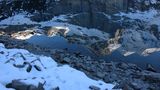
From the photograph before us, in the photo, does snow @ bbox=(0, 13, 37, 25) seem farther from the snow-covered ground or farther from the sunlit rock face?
the sunlit rock face

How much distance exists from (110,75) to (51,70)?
144 inches

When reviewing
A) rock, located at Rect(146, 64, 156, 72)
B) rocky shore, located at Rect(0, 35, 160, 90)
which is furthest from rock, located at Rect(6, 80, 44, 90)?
rock, located at Rect(146, 64, 156, 72)

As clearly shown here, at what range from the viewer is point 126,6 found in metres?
40.3

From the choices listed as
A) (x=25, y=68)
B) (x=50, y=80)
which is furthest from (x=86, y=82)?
(x=25, y=68)

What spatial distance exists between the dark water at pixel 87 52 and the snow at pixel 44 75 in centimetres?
667

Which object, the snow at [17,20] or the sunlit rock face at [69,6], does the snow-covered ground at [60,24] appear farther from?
the sunlit rock face at [69,6]

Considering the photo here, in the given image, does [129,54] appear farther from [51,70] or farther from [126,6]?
[126,6]

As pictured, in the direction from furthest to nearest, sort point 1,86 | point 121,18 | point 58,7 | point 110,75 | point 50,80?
point 58,7, point 121,18, point 110,75, point 50,80, point 1,86

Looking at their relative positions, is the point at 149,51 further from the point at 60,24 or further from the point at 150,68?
the point at 60,24

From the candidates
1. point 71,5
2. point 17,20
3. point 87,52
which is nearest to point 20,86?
point 87,52

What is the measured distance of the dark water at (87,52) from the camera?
72.8 ft

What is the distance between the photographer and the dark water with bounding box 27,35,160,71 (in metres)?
22.2

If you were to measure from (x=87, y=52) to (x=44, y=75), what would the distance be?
29.9 ft

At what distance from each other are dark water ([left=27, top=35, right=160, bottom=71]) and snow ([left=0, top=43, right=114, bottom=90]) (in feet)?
21.9
